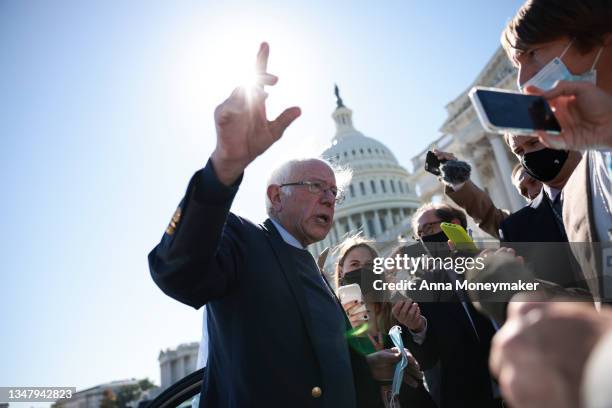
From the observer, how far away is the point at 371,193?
85.3 meters

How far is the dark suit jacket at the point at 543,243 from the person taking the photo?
2.23 meters

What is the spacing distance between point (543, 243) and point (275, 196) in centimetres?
146

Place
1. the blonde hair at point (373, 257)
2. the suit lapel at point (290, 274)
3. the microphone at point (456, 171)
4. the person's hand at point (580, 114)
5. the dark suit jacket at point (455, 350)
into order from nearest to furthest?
the person's hand at point (580, 114) < the suit lapel at point (290, 274) < the dark suit jacket at point (455, 350) < the blonde hair at point (373, 257) < the microphone at point (456, 171)

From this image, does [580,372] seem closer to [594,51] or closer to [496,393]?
[594,51]

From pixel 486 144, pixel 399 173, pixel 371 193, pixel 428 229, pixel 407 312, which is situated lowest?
pixel 407 312

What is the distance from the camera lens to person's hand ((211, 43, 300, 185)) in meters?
1.63

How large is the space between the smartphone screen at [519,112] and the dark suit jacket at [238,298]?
891 mm

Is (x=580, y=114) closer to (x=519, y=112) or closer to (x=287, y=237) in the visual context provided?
(x=519, y=112)

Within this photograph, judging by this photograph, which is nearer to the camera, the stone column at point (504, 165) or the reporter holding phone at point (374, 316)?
the reporter holding phone at point (374, 316)

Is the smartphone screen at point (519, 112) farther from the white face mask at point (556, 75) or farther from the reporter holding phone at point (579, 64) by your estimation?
the white face mask at point (556, 75)

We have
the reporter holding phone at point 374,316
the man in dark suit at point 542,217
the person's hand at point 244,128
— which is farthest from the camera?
the reporter holding phone at point 374,316

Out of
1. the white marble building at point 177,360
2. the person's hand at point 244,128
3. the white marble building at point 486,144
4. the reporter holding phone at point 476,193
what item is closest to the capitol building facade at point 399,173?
the white marble building at point 486,144

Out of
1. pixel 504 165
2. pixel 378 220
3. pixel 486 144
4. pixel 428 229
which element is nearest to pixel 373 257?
pixel 428 229

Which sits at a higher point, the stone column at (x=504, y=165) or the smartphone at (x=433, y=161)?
the stone column at (x=504, y=165)
